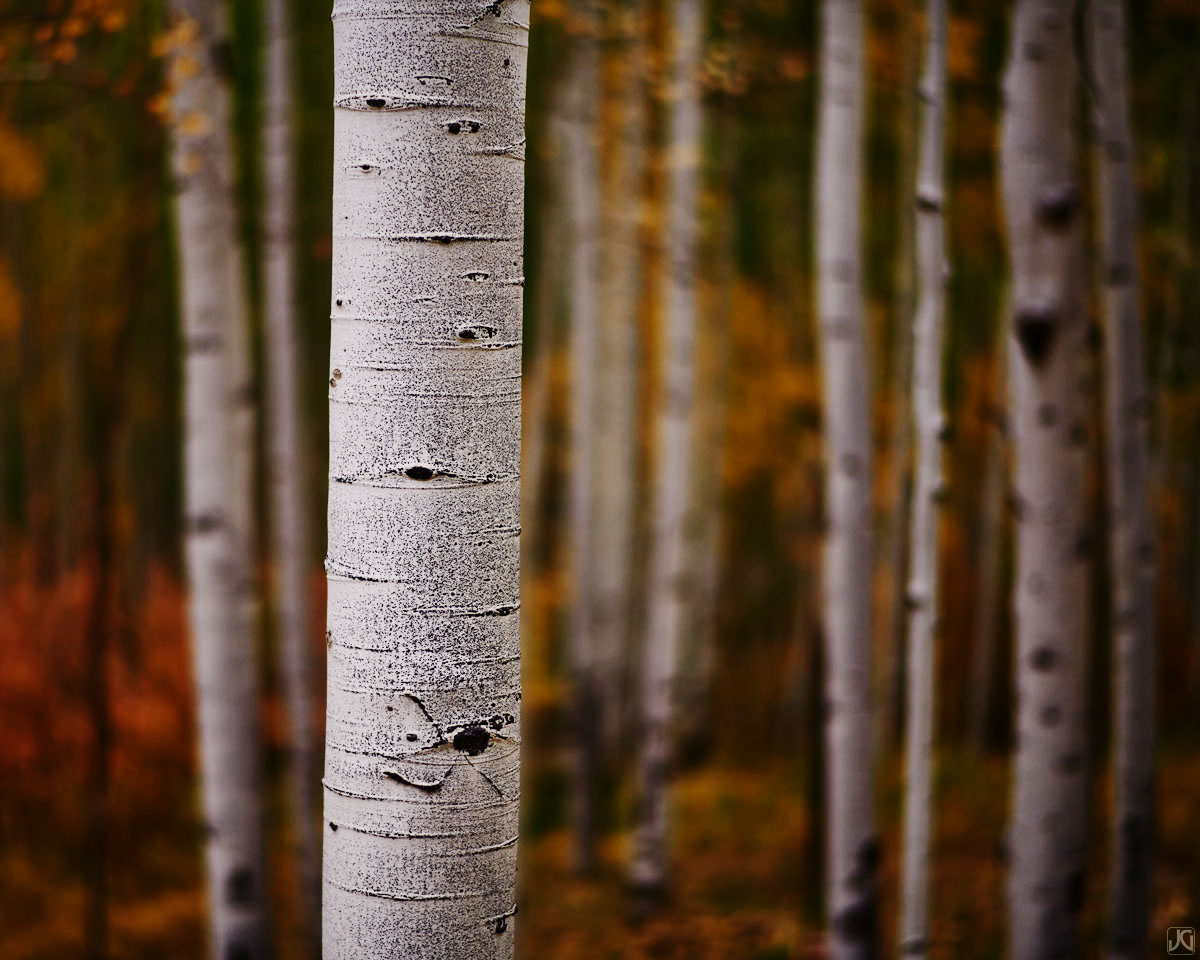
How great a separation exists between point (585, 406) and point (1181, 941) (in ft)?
14.5

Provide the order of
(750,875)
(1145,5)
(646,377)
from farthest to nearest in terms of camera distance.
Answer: (646,377) < (750,875) < (1145,5)

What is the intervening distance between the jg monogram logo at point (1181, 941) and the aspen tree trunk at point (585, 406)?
135 inches

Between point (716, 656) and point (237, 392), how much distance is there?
27.6 ft

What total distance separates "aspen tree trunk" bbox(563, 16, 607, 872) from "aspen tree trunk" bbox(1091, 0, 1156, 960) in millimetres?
3621

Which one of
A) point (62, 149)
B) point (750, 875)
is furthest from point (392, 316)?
point (62, 149)

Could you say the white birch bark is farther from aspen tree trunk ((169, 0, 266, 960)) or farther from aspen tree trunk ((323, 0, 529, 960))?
aspen tree trunk ((323, 0, 529, 960))

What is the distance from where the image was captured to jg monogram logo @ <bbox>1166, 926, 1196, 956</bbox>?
4.54 meters

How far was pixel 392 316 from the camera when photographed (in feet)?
4.41

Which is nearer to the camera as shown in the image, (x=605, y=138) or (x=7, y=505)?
(x=605, y=138)

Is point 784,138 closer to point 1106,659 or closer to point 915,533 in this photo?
point 1106,659

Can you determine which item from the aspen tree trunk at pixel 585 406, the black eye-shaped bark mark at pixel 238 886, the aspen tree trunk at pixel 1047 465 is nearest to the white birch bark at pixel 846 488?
the aspen tree trunk at pixel 1047 465

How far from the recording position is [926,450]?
10.4ft

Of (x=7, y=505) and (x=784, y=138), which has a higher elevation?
(x=784, y=138)

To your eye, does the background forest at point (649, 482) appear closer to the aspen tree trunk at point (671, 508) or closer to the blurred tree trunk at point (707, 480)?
the blurred tree trunk at point (707, 480)
